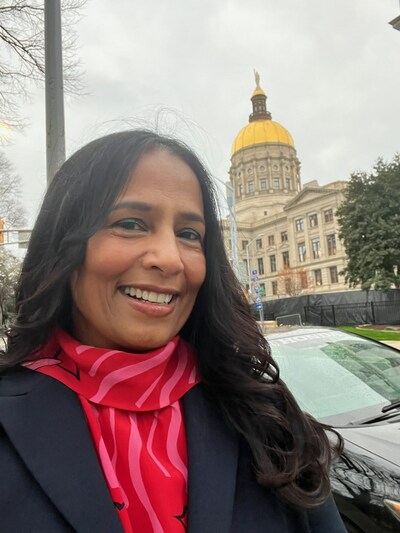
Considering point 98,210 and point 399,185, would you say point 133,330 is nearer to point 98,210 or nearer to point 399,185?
point 98,210

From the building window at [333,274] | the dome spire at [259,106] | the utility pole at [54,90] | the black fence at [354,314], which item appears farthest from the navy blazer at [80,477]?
the dome spire at [259,106]

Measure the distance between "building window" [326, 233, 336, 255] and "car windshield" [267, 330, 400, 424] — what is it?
61337mm

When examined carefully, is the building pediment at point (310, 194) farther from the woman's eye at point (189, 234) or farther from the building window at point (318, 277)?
the woman's eye at point (189, 234)

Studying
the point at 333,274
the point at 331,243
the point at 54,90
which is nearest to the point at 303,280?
the point at 333,274

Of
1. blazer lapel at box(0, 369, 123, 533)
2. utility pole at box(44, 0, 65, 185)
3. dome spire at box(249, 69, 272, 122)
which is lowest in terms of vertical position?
blazer lapel at box(0, 369, 123, 533)

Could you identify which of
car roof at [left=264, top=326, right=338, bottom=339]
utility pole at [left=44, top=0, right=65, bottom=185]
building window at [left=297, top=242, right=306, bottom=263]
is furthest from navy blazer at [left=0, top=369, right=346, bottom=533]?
building window at [left=297, top=242, right=306, bottom=263]

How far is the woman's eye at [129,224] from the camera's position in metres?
1.24

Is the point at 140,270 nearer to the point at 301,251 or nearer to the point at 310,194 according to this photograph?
the point at 310,194

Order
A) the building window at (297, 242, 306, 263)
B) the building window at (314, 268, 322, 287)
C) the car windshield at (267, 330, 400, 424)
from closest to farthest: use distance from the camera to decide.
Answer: the car windshield at (267, 330, 400, 424), the building window at (314, 268, 322, 287), the building window at (297, 242, 306, 263)

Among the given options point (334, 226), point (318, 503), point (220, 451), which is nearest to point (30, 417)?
point (220, 451)

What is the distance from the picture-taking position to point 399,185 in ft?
94.5

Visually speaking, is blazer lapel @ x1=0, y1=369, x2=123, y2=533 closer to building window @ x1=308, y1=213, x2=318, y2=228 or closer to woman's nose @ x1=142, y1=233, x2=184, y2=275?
woman's nose @ x1=142, y1=233, x2=184, y2=275

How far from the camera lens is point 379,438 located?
8.57ft

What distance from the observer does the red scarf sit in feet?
3.53
